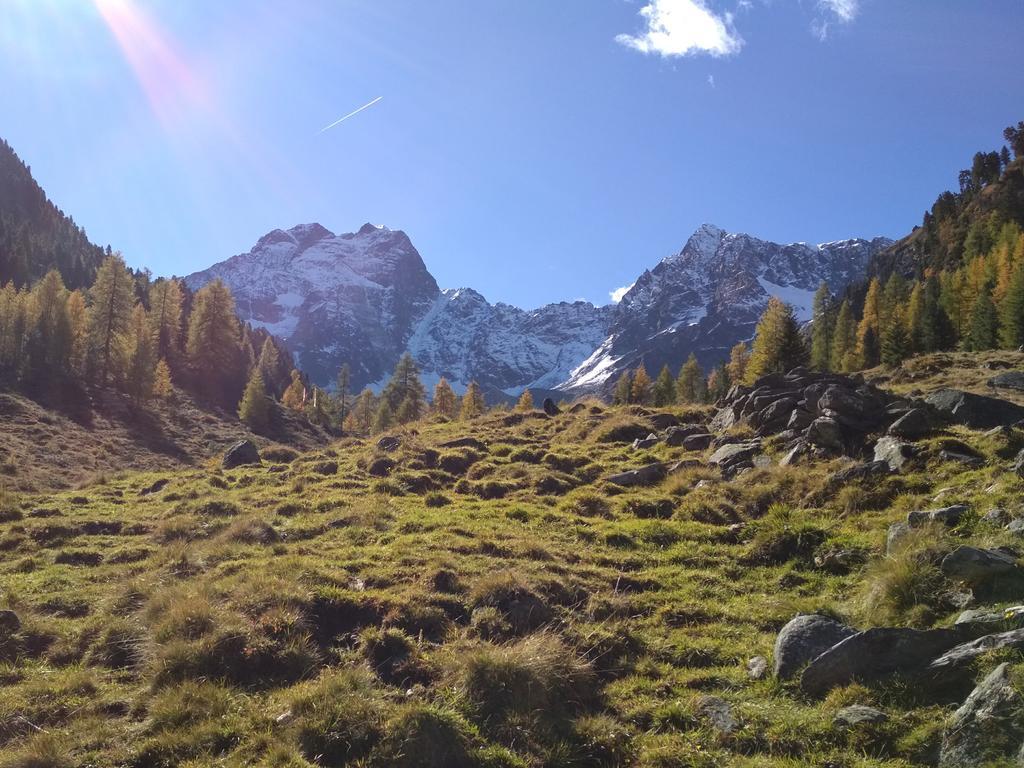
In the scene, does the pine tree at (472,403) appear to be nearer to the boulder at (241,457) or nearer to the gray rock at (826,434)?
the boulder at (241,457)

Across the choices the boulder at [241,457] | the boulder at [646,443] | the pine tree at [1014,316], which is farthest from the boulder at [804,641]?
the pine tree at [1014,316]

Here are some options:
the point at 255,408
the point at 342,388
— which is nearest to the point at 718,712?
the point at 255,408

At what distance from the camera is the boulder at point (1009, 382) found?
27875 mm

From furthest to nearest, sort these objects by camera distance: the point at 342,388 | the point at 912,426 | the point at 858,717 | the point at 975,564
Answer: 1. the point at 342,388
2. the point at 912,426
3. the point at 975,564
4. the point at 858,717

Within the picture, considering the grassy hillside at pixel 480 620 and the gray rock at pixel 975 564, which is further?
the gray rock at pixel 975 564

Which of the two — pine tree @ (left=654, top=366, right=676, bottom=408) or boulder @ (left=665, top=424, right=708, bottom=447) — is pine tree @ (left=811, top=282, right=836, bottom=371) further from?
boulder @ (left=665, top=424, right=708, bottom=447)

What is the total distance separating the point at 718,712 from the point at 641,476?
13853 millimetres

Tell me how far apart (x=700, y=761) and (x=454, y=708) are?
9.83 feet

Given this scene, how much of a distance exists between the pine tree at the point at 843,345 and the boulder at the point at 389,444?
67827mm

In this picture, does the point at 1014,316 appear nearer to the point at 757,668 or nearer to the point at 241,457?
the point at 241,457

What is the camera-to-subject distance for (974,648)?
285 inches

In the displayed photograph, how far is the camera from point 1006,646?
701 cm

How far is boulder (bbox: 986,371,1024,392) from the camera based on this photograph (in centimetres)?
2788

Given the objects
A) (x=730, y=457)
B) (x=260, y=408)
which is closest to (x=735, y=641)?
→ (x=730, y=457)
